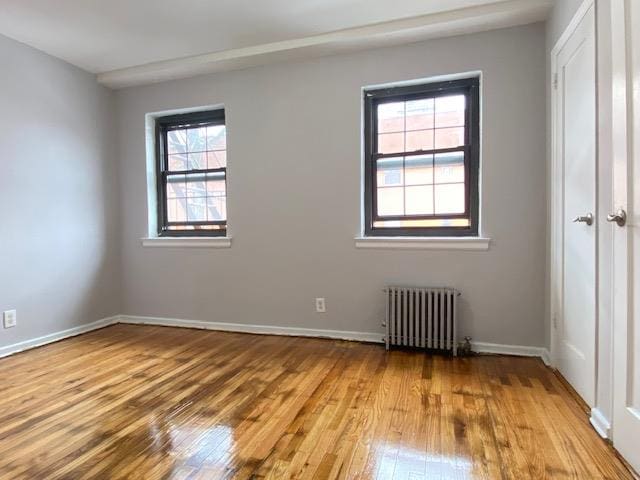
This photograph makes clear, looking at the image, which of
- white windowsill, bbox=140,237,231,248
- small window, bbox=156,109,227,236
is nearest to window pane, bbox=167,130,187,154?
small window, bbox=156,109,227,236

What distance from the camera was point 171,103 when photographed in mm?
3729

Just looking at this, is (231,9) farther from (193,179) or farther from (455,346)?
(455,346)

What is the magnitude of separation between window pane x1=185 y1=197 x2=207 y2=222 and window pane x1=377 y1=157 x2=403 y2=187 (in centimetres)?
182

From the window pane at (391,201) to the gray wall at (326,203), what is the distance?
23cm

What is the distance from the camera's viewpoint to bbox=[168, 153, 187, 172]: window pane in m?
Result: 3.88

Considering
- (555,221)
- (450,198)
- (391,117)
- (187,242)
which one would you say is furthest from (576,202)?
(187,242)

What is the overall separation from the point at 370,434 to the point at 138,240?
3212 millimetres

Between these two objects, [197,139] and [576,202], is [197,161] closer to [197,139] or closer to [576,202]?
[197,139]

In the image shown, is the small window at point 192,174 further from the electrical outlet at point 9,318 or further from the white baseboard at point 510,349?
the white baseboard at point 510,349

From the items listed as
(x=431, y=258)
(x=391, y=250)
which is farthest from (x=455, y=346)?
(x=391, y=250)

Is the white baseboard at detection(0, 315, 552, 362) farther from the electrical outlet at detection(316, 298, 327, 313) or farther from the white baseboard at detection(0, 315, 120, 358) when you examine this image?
the electrical outlet at detection(316, 298, 327, 313)

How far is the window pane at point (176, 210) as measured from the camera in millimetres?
3904

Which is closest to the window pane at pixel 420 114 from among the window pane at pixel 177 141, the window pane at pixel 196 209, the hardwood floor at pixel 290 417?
the hardwood floor at pixel 290 417

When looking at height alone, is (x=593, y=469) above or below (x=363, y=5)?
below
